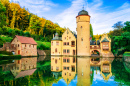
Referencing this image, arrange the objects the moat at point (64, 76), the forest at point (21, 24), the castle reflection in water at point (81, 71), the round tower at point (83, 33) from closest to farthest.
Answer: the moat at point (64, 76) < the castle reflection in water at point (81, 71) < the round tower at point (83, 33) < the forest at point (21, 24)

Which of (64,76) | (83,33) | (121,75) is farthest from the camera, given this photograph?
(83,33)

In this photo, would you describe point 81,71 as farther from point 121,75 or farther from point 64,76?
point 121,75

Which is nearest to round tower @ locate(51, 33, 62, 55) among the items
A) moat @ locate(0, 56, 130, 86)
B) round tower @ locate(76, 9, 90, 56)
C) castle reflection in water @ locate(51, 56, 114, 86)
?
round tower @ locate(76, 9, 90, 56)

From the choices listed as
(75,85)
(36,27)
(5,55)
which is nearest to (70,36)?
(5,55)

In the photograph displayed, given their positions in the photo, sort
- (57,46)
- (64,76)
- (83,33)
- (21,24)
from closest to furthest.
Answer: (64,76), (83,33), (57,46), (21,24)

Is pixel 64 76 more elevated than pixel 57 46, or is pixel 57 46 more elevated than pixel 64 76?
pixel 57 46

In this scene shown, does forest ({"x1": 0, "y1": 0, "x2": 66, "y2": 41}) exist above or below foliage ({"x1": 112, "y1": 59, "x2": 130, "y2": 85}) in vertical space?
above

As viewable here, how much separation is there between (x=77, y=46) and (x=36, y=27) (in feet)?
89.7

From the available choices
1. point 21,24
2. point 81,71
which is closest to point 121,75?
point 81,71

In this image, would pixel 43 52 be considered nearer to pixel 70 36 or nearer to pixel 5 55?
pixel 70 36

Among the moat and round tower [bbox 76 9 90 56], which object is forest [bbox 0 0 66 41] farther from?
the moat

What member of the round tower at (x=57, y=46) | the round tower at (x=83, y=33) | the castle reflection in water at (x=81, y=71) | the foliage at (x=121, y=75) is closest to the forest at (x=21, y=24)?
the round tower at (x=57, y=46)

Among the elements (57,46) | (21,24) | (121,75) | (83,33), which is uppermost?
(21,24)

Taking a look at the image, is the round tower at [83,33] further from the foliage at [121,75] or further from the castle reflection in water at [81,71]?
the foliage at [121,75]
